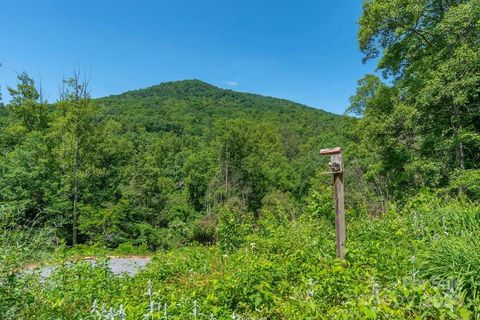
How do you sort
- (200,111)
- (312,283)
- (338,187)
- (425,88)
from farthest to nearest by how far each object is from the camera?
1. (200,111)
2. (425,88)
3. (338,187)
4. (312,283)

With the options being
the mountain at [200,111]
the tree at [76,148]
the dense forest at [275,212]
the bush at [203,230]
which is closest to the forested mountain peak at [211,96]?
the mountain at [200,111]

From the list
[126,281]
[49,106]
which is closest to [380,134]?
[126,281]

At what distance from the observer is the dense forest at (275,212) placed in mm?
2451

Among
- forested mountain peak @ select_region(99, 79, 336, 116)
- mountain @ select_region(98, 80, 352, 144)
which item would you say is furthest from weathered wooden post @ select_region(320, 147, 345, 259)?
forested mountain peak @ select_region(99, 79, 336, 116)

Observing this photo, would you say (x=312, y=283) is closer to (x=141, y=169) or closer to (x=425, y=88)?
(x=425, y=88)

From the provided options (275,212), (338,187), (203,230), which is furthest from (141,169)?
(338,187)

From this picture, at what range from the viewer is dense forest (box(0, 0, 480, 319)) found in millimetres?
2451

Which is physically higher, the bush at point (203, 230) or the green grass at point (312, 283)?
the green grass at point (312, 283)

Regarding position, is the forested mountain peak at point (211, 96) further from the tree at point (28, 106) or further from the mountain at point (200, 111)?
the tree at point (28, 106)

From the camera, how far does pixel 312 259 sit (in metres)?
3.28

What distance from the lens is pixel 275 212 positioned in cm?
933

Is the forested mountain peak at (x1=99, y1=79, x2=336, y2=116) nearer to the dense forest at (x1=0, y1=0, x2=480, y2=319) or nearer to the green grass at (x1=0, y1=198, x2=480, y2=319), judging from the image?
the dense forest at (x1=0, y1=0, x2=480, y2=319)

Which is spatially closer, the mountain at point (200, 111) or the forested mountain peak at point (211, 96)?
the mountain at point (200, 111)

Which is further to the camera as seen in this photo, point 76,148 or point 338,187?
point 76,148
